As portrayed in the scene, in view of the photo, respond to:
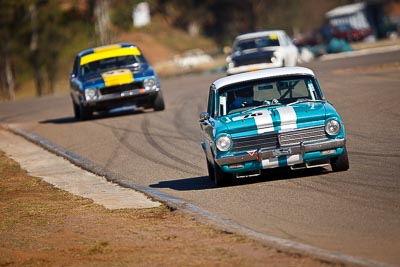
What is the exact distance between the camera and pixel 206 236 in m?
9.58

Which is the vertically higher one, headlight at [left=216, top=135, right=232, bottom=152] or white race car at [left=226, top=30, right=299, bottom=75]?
headlight at [left=216, top=135, right=232, bottom=152]

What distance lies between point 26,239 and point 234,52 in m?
22.9

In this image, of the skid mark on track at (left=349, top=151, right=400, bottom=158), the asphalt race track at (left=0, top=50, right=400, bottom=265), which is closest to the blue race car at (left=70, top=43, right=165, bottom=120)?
the asphalt race track at (left=0, top=50, right=400, bottom=265)

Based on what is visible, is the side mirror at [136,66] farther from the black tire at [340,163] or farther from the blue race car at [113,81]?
the black tire at [340,163]

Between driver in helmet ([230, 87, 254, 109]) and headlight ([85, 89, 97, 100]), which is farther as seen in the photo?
headlight ([85, 89, 97, 100])

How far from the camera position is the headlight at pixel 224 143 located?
40.3 feet

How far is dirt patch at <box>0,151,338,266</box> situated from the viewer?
8.55 metres

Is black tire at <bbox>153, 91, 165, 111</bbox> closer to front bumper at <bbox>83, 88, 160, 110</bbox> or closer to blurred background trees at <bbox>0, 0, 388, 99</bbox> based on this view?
front bumper at <bbox>83, 88, 160, 110</bbox>

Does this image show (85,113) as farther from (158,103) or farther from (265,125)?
(265,125)

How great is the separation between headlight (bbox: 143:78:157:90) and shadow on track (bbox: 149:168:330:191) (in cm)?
1075

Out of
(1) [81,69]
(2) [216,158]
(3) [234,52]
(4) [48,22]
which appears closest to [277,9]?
(4) [48,22]

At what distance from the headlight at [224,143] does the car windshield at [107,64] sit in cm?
1290

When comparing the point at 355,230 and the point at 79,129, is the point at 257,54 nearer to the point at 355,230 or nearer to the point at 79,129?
the point at 79,129

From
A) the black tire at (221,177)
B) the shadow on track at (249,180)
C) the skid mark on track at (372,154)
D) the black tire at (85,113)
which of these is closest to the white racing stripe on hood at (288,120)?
the shadow on track at (249,180)
